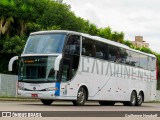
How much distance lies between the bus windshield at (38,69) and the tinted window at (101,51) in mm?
3776

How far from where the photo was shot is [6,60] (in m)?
46.8

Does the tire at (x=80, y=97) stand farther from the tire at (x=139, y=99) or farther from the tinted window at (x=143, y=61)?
the tinted window at (x=143, y=61)

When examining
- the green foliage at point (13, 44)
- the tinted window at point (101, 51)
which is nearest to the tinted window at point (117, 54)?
the tinted window at point (101, 51)

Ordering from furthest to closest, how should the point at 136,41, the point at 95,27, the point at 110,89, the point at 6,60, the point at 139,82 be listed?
the point at 136,41 → the point at 95,27 → the point at 6,60 → the point at 139,82 → the point at 110,89

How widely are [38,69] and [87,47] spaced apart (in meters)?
3.20

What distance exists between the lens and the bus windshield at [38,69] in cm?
2219

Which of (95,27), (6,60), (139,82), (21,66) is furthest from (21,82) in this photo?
(95,27)

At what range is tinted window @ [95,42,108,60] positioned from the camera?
25359mm

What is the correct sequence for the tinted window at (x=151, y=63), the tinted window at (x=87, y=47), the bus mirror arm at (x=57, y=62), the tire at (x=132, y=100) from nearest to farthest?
the bus mirror arm at (x=57, y=62) → the tinted window at (x=87, y=47) → the tire at (x=132, y=100) → the tinted window at (x=151, y=63)

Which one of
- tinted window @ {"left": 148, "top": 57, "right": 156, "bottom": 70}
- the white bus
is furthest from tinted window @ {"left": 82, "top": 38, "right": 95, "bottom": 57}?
tinted window @ {"left": 148, "top": 57, "right": 156, "bottom": 70}

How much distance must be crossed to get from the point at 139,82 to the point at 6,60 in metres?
18.9

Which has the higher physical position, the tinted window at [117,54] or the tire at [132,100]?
the tinted window at [117,54]

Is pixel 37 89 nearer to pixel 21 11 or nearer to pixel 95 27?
pixel 21 11

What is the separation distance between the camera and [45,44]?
22.6 m
